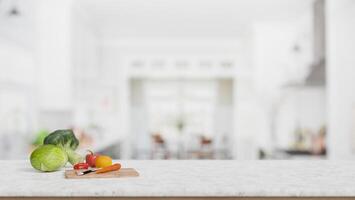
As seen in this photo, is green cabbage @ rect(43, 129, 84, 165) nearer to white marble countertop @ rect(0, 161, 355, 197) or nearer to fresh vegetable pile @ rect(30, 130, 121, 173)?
fresh vegetable pile @ rect(30, 130, 121, 173)

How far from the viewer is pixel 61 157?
223 centimetres

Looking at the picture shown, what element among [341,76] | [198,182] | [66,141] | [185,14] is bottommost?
[198,182]

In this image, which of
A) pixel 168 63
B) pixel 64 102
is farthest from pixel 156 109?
pixel 64 102

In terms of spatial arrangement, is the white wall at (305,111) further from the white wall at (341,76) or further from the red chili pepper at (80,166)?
the red chili pepper at (80,166)

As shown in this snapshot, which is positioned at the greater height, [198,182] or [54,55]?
[54,55]

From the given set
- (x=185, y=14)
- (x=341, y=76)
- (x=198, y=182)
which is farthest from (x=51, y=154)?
(x=185, y=14)

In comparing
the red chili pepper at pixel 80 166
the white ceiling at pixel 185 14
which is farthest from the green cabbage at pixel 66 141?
the white ceiling at pixel 185 14

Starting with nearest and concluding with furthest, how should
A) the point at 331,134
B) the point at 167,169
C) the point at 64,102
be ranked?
the point at 167,169
the point at 331,134
the point at 64,102

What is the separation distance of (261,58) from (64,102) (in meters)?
2.72

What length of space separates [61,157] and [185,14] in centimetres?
541

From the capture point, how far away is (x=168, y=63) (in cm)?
1052

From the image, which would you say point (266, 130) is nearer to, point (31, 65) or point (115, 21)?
point (115, 21)

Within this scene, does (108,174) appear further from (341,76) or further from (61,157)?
(341,76)

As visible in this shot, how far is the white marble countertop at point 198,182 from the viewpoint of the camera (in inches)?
71.2
